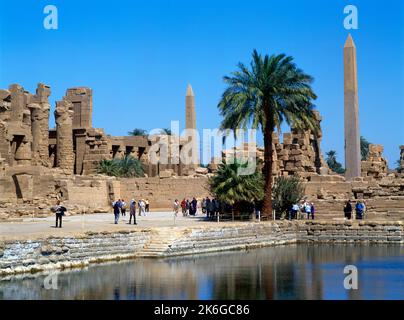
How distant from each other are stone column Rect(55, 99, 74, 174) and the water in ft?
78.7

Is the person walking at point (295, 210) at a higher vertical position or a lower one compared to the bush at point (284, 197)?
lower

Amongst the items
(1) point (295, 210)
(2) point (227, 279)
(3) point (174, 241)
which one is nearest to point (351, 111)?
(1) point (295, 210)

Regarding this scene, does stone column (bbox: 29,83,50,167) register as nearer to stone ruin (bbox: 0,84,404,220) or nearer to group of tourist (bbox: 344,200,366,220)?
stone ruin (bbox: 0,84,404,220)

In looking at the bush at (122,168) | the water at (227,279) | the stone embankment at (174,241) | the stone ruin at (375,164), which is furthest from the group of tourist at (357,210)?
the bush at (122,168)

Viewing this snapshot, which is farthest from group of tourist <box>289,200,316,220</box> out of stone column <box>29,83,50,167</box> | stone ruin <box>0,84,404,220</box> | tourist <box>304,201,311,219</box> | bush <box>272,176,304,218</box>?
stone column <box>29,83,50,167</box>

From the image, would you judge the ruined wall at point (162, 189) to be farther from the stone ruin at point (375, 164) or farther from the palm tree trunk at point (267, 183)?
the palm tree trunk at point (267, 183)

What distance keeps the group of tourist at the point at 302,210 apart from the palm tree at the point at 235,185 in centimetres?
179

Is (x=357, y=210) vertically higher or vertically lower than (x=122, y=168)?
lower

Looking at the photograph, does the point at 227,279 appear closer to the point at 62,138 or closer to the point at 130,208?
the point at 130,208

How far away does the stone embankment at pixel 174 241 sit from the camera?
19.2m

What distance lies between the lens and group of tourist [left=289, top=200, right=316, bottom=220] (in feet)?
103

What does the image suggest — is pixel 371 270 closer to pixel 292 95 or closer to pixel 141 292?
pixel 141 292

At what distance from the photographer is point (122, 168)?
47094 millimetres

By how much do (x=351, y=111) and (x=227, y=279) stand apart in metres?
24.0
